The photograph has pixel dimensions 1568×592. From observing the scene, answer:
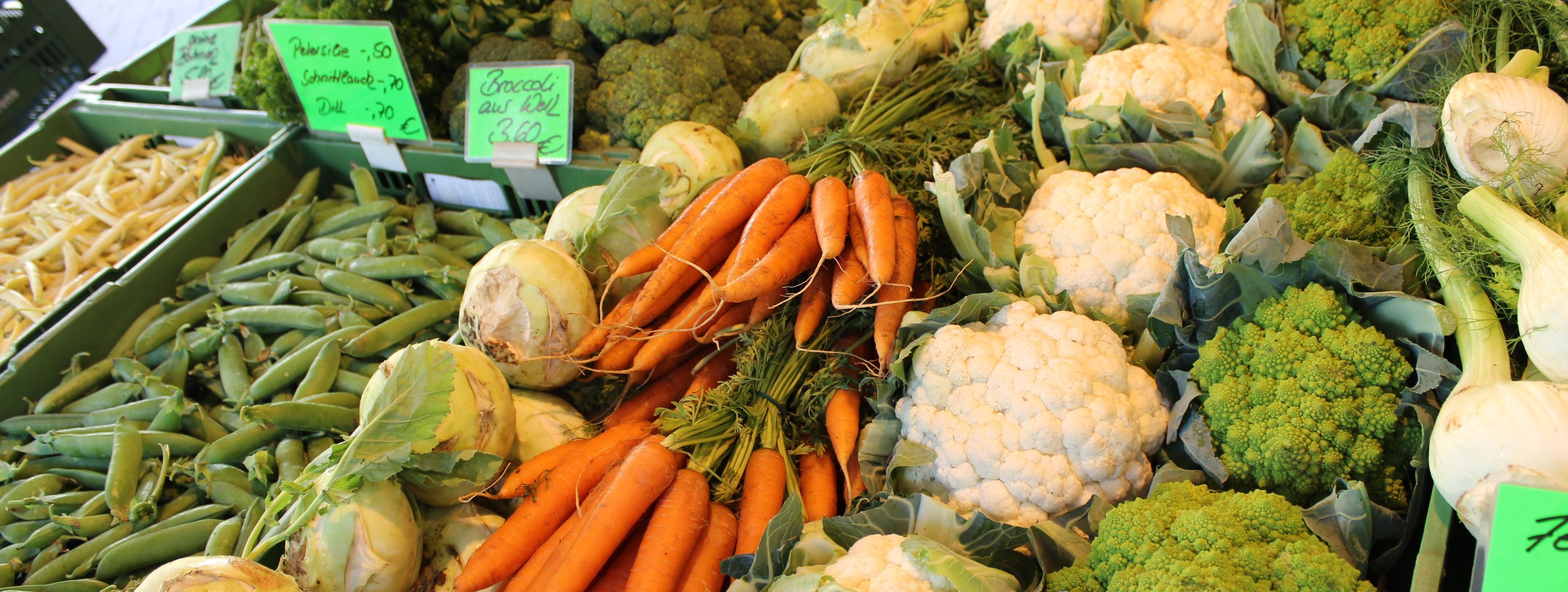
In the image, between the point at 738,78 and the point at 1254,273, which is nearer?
the point at 1254,273

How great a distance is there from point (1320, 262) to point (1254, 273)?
9cm

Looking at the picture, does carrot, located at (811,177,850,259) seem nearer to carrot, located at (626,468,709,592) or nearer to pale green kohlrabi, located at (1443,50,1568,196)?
carrot, located at (626,468,709,592)

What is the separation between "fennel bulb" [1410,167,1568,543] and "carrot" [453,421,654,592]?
1.19m

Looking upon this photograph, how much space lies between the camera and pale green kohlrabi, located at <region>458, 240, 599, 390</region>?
1.48m

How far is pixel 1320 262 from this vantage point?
3.82ft

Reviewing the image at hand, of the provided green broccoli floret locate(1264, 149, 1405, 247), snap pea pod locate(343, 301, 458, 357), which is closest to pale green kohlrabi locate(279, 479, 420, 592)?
snap pea pod locate(343, 301, 458, 357)

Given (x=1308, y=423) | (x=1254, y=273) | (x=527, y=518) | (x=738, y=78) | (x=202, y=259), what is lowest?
(x=1308, y=423)

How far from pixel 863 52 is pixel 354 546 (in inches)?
61.8

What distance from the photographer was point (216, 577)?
106 centimetres

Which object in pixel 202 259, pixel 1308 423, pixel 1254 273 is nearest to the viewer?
pixel 1308 423

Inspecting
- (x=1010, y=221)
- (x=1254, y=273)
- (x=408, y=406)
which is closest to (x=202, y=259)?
(x=408, y=406)

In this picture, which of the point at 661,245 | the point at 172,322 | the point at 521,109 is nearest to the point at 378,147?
the point at 521,109

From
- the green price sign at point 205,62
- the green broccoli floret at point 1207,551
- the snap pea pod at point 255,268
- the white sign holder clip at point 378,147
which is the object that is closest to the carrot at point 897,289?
the green broccoli floret at point 1207,551

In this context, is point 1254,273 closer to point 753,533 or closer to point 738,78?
point 753,533
